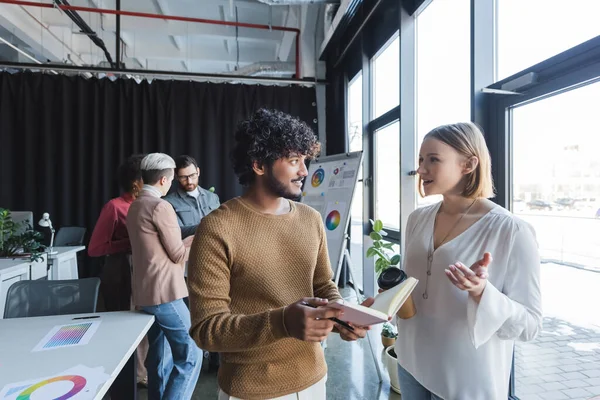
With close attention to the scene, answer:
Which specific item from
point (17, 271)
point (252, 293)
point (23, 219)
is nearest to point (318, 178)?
point (252, 293)

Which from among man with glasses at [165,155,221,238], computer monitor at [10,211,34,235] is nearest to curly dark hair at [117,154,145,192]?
man with glasses at [165,155,221,238]

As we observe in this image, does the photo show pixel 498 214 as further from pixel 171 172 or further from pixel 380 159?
pixel 380 159

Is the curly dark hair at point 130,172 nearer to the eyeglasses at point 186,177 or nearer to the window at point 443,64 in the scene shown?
the eyeglasses at point 186,177

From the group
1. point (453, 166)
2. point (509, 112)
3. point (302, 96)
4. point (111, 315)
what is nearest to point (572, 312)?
point (509, 112)

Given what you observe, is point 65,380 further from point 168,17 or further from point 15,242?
point 168,17

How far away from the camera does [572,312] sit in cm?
176

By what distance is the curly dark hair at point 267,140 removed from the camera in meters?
1.05

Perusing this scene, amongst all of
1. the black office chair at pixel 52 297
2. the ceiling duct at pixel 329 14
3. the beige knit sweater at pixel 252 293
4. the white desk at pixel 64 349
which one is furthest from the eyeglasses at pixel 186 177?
the ceiling duct at pixel 329 14

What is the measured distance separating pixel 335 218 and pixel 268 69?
2.94m

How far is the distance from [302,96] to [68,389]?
14.2 feet

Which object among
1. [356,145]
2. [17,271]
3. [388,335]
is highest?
[356,145]

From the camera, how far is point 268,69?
15.9 feet

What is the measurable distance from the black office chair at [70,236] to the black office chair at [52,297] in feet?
7.80

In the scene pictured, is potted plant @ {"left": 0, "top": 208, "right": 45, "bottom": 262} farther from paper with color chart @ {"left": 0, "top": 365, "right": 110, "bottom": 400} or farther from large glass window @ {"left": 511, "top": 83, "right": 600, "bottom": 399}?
large glass window @ {"left": 511, "top": 83, "right": 600, "bottom": 399}
